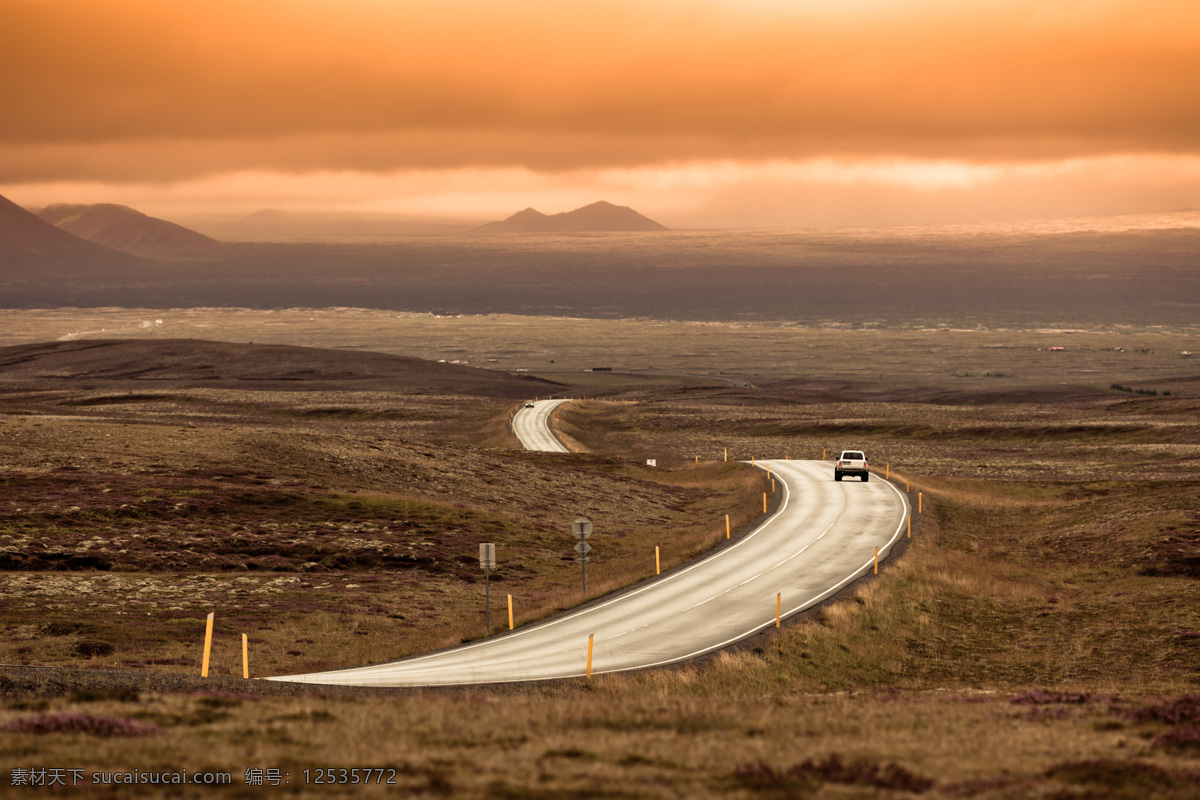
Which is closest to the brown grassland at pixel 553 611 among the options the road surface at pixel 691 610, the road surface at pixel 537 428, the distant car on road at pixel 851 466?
the road surface at pixel 691 610

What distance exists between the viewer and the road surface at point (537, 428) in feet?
324

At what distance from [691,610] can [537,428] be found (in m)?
78.9

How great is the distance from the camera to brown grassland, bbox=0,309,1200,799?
564 inches

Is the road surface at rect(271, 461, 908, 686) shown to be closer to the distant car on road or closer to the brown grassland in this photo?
the brown grassland

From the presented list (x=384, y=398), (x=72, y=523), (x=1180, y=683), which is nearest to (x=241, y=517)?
(x=72, y=523)

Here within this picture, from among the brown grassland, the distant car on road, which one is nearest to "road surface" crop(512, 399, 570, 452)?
the brown grassland

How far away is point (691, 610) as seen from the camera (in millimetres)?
35250

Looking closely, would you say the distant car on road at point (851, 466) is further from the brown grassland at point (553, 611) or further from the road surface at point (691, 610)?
the road surface at point (691, 610)

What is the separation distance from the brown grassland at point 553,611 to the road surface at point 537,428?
10447 mm

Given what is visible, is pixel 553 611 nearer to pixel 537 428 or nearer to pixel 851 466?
pixel 851 466

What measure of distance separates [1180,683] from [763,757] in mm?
17363

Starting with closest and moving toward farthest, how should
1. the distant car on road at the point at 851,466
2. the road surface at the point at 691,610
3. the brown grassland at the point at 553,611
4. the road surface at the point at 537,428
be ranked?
the brown grassland at the point at 553,611
the road surface at the point at 691,610
the distant car on road at the point at 851,466
the road surface at the point at 537,428

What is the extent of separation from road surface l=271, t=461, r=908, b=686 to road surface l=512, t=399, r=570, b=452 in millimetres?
40560

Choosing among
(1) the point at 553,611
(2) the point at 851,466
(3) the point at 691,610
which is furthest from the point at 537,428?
(3) the point at 691,610
